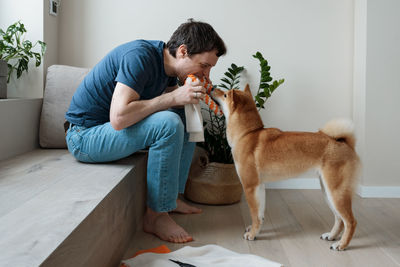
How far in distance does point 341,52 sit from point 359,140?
0.65 m

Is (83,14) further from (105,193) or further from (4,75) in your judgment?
(105,193)

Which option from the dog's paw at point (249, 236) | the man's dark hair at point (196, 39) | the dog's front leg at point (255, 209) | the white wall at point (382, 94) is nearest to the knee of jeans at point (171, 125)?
the man's dark hair at point (196, 39)

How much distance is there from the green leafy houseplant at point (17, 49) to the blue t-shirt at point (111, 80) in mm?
640

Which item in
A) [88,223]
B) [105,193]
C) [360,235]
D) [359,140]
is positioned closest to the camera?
[88,223]

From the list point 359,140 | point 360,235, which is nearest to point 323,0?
point 359,140

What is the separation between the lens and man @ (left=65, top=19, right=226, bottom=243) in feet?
5.67

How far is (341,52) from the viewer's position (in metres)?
2.85

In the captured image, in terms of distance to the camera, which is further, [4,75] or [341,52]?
[341,52]

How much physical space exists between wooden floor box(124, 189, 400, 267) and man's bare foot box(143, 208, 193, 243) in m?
0.03

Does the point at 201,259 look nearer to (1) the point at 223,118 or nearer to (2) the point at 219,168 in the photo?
(2) the point at 219,168

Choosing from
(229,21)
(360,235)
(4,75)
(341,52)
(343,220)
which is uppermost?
(229,21)

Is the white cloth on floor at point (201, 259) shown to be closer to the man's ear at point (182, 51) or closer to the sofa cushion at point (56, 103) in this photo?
the man's ear at point (182, 51)

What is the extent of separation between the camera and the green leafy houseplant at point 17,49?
90.0 inches

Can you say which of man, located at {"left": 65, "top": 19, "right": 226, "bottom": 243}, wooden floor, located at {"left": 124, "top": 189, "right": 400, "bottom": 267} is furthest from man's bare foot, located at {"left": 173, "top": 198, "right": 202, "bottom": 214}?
man, located at {"left": 65, "top": 19, "right": 226, "bottom": 243}
